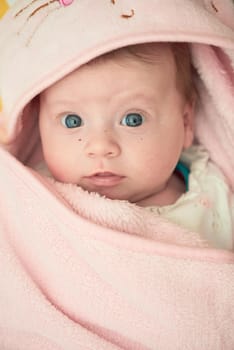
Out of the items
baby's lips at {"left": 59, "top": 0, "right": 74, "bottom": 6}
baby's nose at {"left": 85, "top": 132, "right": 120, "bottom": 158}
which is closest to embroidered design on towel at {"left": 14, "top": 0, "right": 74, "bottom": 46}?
baby's lips at {"left": 59, "top": 0, "right": 74, "bottom": 6}

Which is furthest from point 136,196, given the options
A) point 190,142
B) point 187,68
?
point 187,68

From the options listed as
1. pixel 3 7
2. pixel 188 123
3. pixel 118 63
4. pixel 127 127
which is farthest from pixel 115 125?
pixel 3 7

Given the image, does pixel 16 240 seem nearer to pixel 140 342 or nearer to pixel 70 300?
pixel 70 300

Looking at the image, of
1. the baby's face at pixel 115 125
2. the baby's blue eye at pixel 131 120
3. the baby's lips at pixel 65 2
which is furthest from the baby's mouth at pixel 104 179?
the baby's lips at pixel 65 2

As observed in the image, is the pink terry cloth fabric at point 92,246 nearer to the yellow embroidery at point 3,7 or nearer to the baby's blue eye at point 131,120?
the yellow embroidery at point 3,7

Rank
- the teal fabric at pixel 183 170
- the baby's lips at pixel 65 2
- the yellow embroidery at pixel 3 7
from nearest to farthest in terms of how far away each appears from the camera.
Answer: the baby's lips at pixel 65 2
the yellow embroidery at pixel 3 7
the teal fabric at pixel 183 170

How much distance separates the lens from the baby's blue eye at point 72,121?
1.41 metres

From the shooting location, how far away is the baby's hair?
1363mm

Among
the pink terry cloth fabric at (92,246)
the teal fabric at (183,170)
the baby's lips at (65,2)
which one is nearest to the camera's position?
A: the pink terry cloth fabric at (92,246)

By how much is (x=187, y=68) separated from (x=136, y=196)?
1.05ft

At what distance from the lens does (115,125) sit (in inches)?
55.1

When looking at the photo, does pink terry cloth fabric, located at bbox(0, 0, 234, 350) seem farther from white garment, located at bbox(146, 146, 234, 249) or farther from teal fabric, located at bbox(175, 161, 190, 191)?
teal fabric, located at bbox(175, 161, 190, 191)

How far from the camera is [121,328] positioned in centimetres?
123

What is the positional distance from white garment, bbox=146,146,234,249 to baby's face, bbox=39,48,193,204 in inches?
3.7
